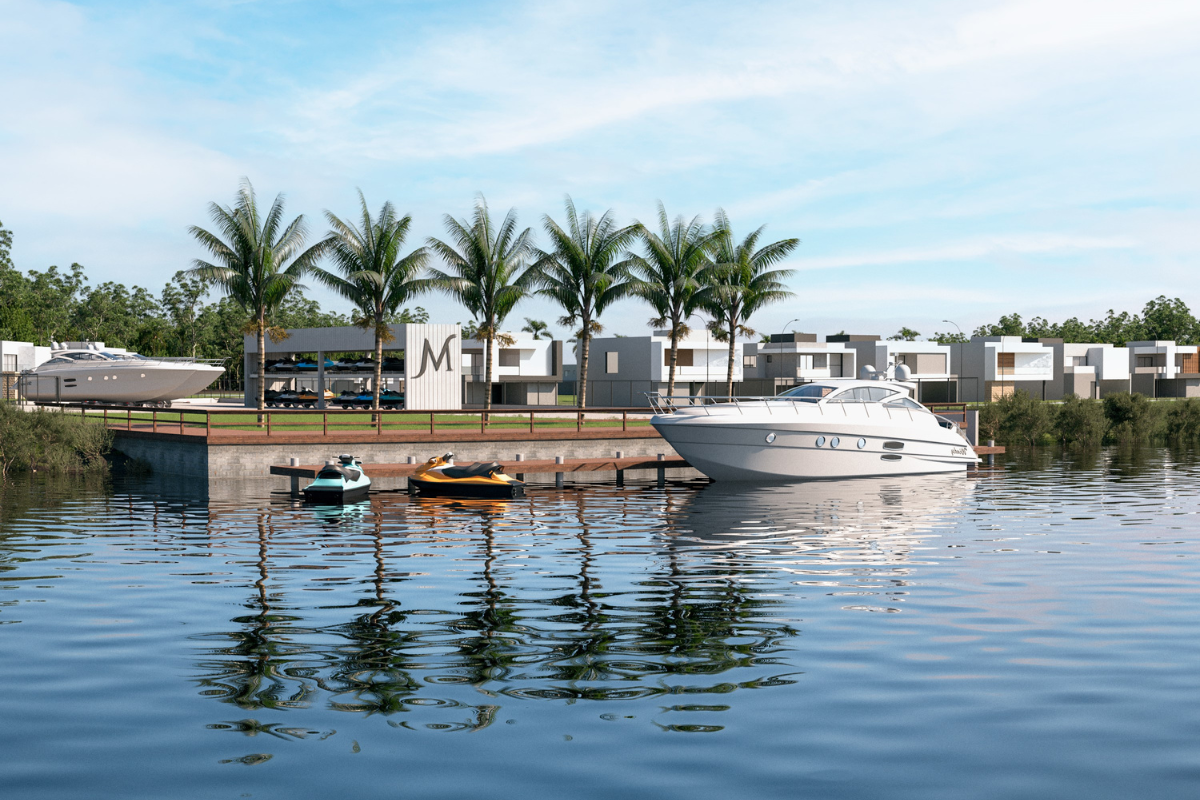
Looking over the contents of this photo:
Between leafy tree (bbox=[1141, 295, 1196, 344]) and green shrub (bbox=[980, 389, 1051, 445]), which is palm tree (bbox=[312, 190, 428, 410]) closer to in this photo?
green shrub (bbox=[980, 389, 1051, 445])

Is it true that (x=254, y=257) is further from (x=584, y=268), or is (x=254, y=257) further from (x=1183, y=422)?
(x=1183, y=422)

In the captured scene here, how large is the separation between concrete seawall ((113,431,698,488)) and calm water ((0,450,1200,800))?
31.0 ft

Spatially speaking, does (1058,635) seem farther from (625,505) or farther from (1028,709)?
(625,505)

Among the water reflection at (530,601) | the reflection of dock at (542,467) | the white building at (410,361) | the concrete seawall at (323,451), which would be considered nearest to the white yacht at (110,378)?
the white building at (410,361)

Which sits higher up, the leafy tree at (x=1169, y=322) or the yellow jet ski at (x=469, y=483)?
the leafy tree at (x=1169, y=322)

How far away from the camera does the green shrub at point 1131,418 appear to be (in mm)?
55469

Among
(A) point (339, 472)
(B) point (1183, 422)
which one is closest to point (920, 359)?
(B) point (1183, 422)

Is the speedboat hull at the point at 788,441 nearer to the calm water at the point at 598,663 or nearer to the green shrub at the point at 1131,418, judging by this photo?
the calm water at the point at 598,663

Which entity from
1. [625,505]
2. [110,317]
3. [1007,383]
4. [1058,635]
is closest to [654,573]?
[1058,635]

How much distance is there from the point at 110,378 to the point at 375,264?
14843mm

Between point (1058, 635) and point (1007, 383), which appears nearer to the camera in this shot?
point (1058, 635)

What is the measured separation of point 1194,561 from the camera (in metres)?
16.6

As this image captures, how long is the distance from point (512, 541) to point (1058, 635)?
10117 millimetres

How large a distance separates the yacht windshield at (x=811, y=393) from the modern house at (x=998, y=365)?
233 feet
